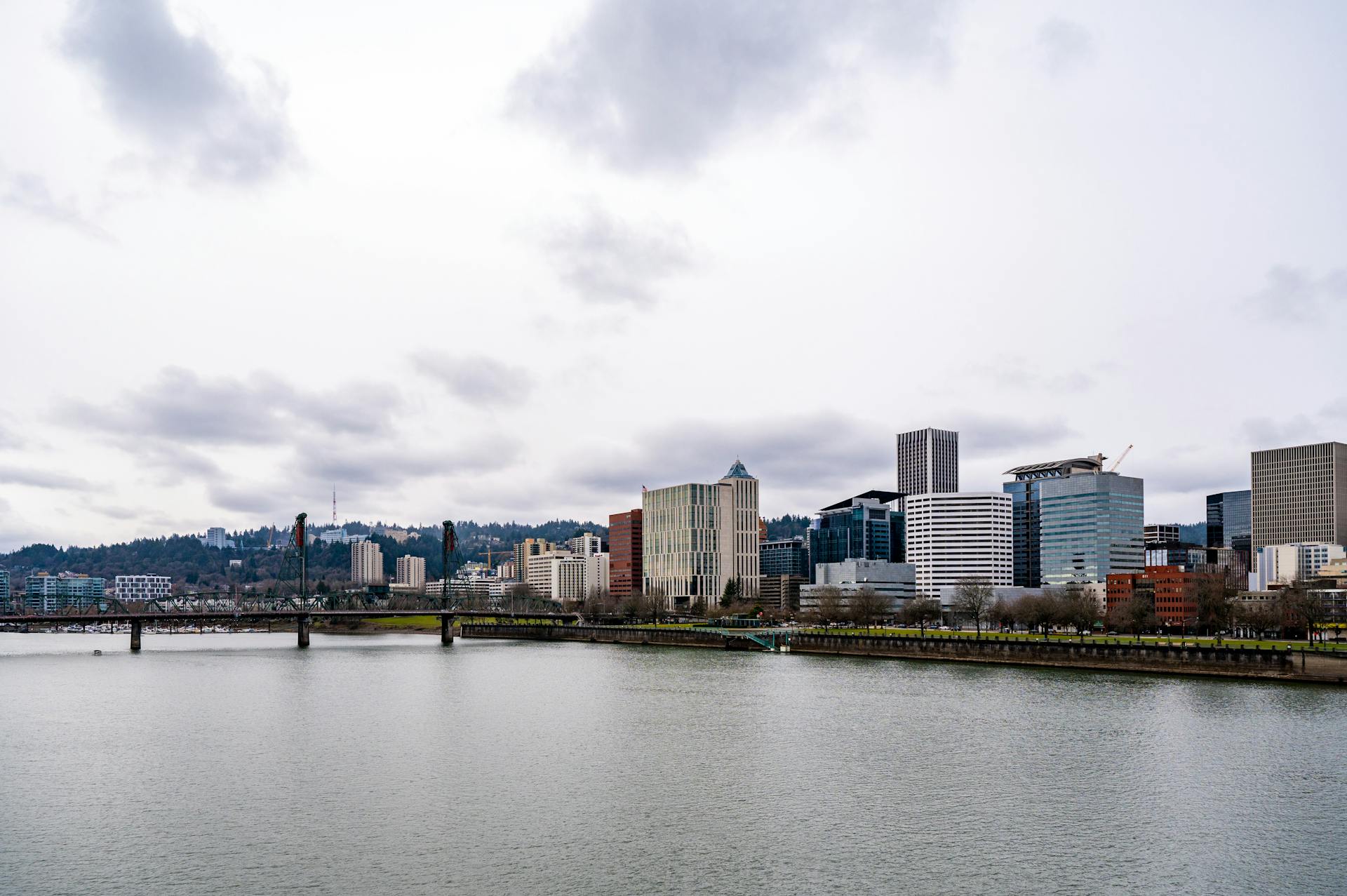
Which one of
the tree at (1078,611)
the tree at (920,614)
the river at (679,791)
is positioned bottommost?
the tree at (920,614)

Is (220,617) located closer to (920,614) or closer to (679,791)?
(920,614)

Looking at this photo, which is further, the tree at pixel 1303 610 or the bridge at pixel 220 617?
the bridge at pixel 220 617

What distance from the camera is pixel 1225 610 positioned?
124 metres

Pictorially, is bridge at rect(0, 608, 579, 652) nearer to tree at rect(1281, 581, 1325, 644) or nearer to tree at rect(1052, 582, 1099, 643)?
tree at rect(1052, 582, 1099, 643)

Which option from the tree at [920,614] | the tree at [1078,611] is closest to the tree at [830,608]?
the tree at [920,614]

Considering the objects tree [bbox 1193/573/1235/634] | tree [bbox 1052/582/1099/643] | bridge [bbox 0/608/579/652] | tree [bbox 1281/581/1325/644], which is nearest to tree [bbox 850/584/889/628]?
tree [bbox 1052/582/1099/643]

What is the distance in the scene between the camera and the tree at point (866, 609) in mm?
149625

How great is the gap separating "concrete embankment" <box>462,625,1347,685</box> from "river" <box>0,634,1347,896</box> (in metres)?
4.45

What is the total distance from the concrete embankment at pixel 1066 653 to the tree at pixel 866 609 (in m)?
16.4

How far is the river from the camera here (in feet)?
102

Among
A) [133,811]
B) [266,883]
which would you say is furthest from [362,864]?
[133,811]

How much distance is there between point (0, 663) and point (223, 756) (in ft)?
254

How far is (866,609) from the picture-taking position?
14900 cm

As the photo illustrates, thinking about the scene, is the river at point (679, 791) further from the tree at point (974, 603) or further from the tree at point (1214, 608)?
the tree at point (974, 603)
